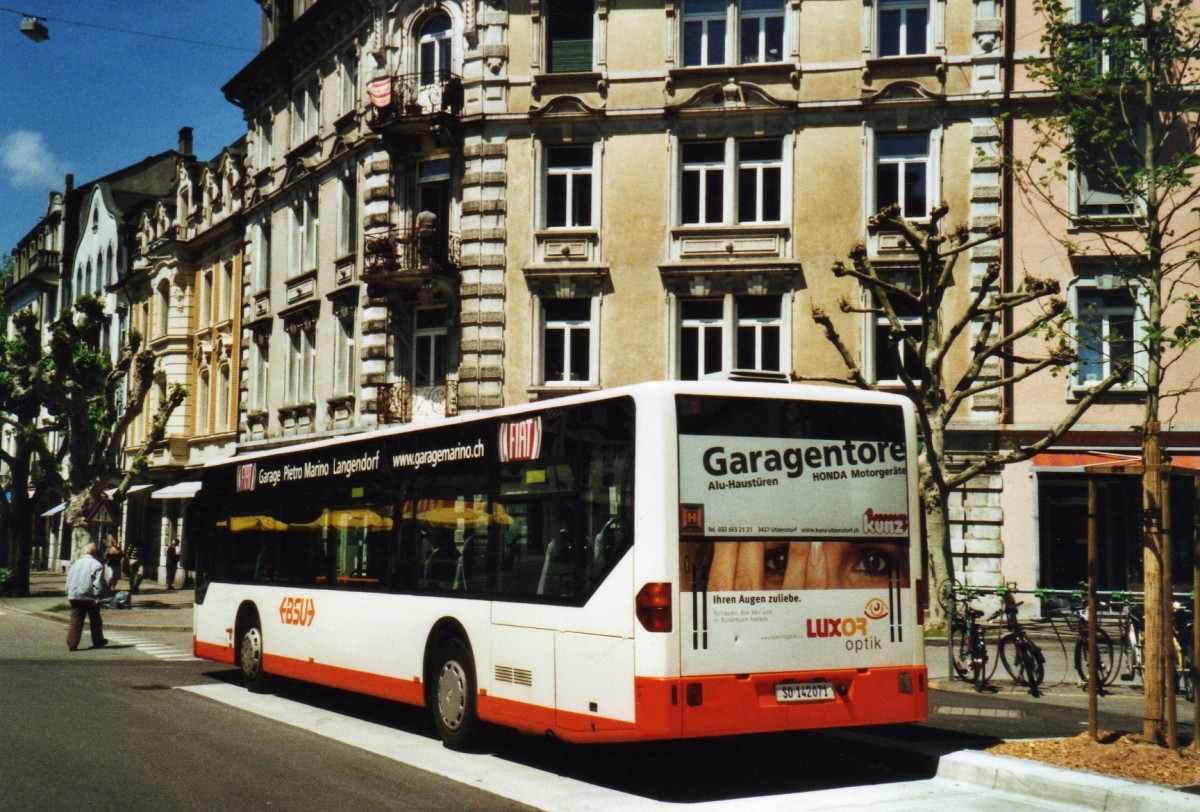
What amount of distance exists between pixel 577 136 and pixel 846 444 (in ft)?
62.8

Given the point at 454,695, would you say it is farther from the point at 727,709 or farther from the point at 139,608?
the point at 139,608

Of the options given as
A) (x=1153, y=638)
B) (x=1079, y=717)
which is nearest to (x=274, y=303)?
(x=1079, y=717)

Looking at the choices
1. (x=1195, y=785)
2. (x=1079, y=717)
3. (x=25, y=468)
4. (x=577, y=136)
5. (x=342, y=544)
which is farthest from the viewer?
(x=25, y=468)

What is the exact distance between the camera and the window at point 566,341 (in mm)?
27641

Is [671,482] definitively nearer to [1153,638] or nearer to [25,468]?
[1153,638]

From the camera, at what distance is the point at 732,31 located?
2717 centimetres

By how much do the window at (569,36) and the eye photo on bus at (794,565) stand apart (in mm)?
20153

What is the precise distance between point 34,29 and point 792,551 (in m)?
19.4

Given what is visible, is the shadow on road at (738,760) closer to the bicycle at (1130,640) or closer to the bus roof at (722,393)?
the bus roof at (722,393)

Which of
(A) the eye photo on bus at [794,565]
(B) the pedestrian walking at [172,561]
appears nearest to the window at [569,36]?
(A) the eye photo on bus at [794,565]

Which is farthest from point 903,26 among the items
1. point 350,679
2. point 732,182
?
point 350,679

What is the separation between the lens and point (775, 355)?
87.1 ft

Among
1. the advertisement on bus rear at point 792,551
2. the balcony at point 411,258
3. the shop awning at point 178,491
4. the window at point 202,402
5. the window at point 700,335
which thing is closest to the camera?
the advertisement on bus rear at point 792,551

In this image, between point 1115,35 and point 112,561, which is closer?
point 1115,35
